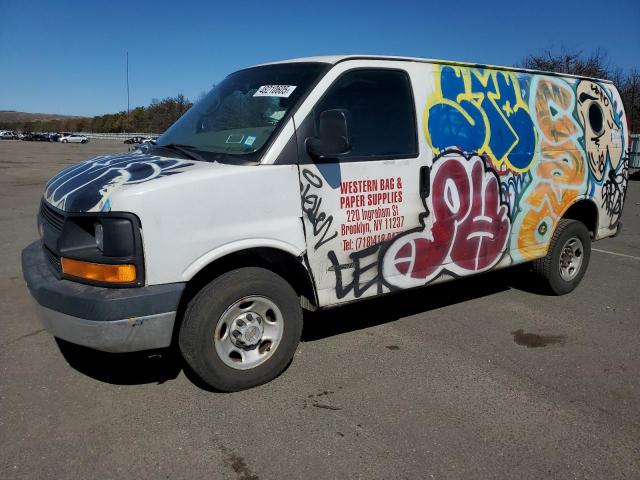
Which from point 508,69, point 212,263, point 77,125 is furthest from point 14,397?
point 77,125

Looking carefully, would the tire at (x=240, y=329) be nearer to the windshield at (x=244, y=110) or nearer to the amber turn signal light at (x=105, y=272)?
the amber turn signal light at (x=105, y=272)

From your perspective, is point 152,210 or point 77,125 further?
point 77,125

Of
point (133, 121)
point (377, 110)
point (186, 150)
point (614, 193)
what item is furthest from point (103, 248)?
point (133, 121)

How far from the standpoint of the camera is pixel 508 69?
15.5 ft

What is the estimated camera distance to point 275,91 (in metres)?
3.67

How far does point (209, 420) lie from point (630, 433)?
2.46 meters

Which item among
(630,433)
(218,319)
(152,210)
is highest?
(152,210)

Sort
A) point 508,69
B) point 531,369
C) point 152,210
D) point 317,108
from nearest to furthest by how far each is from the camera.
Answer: point 152,210 < point 317,108 < point 531,369 < point 508,69

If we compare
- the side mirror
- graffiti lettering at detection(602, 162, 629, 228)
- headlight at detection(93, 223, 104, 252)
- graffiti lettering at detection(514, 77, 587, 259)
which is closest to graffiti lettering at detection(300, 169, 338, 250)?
the side mirror

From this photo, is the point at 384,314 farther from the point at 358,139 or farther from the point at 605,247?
the point at 605,247

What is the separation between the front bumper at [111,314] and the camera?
9.34 ft

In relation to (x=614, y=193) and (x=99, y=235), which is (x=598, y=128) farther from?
(x=99, y=235)

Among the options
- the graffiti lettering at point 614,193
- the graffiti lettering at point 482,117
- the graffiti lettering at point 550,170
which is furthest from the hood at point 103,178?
the graffiti lettering at point 614,193

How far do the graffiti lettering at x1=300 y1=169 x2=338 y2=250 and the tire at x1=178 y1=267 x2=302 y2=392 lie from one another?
41 centimetres
